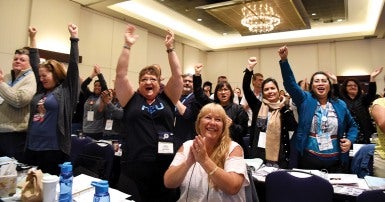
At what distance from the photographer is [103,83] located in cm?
397

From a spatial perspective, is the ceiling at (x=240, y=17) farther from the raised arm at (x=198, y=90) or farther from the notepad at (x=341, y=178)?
the notepad at (x=341, y=178)

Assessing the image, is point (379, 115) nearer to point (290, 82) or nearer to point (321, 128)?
point (321, 128)

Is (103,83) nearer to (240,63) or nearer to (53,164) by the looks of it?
(53,164)

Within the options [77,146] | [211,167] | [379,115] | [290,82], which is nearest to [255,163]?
[290,82]

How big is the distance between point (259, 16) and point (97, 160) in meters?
5.00

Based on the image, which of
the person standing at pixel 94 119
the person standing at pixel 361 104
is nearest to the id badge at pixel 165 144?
the person standing at pixel 94 119

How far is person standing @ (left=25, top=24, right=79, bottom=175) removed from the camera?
217 cm

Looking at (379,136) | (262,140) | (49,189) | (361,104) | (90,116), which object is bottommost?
(49,189)

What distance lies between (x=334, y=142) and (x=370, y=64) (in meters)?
7.04

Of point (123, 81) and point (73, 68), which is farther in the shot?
point (73, 68)

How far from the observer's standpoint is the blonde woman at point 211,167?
1.50m

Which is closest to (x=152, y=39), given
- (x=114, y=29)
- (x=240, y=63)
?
(x=114, y=29)

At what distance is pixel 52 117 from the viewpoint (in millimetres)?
2197

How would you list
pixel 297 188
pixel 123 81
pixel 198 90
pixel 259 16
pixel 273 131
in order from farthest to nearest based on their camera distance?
pixel 259 16
pixel 198 90
pixel 273 131
pixel 123 81
pixel 297 188
